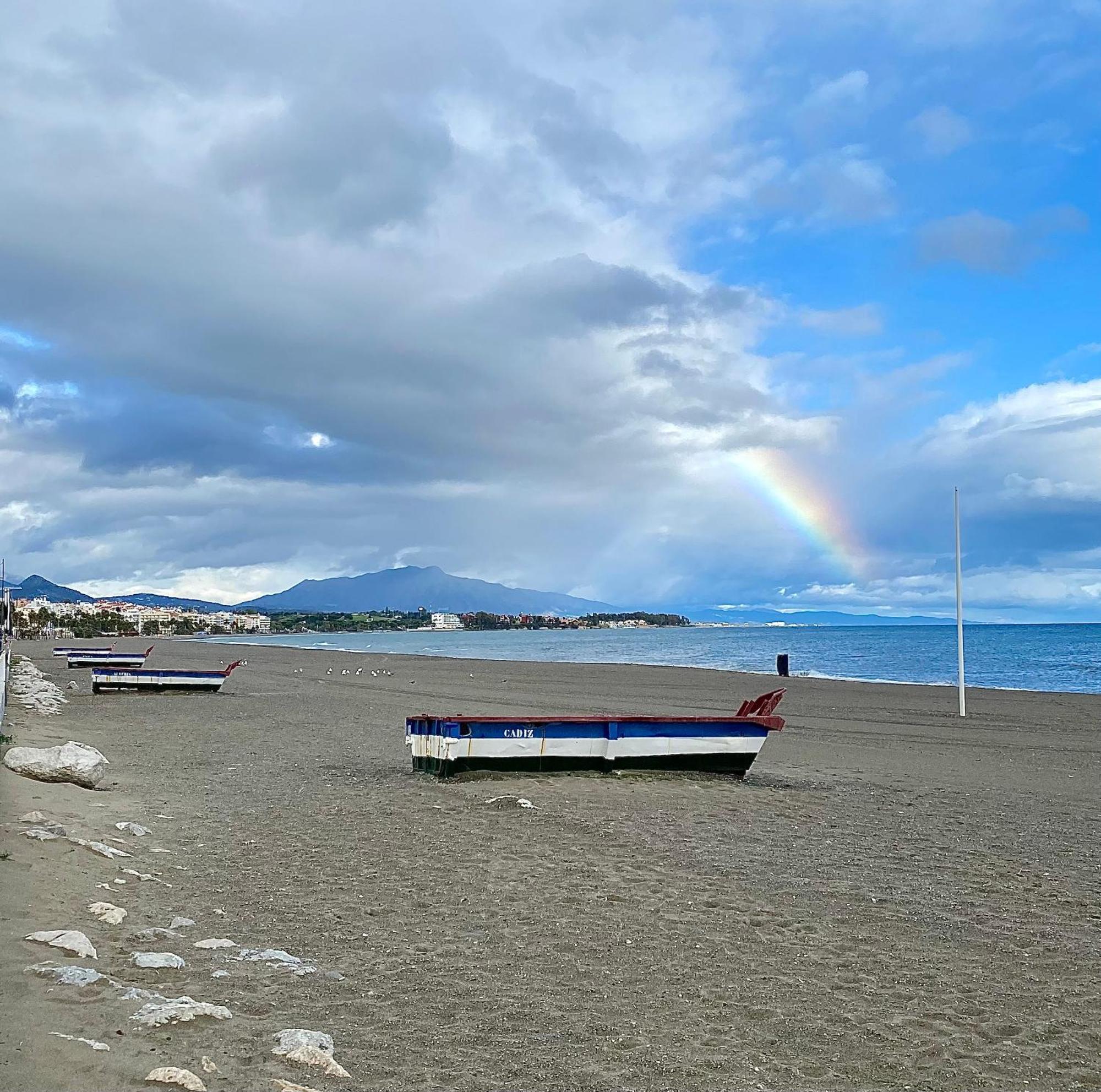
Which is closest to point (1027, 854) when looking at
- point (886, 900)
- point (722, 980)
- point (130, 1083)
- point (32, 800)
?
point (886, 900)

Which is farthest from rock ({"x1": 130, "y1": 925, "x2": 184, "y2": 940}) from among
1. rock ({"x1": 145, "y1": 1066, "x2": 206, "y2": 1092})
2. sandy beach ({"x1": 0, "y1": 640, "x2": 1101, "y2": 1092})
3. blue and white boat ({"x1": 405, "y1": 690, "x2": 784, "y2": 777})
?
blue and white boat ({"x1": 405, "y1": 690, "x2": 784, "y2": 777})

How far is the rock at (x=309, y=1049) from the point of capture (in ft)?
15.0

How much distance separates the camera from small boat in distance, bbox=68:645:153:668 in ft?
141

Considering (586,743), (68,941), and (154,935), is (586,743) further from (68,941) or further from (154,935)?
(68,941)

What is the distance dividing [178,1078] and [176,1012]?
77cm

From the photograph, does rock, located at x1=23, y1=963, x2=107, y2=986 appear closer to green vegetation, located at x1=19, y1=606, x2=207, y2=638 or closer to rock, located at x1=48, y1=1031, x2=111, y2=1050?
rock, located at x1=48, y1=1031, x2=111, y2=1050

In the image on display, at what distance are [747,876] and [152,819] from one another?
6.36 metres

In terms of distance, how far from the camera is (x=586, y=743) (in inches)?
561

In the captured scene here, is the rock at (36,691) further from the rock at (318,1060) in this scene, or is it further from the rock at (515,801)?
the rock at (318,1060)

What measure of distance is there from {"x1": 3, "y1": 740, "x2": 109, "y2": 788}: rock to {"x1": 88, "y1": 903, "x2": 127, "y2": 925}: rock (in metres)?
5.24

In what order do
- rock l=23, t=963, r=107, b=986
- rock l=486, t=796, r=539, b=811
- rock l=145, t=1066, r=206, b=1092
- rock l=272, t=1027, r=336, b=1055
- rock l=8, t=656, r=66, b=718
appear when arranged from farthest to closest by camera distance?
rock l=8, t=656, r=66, b=718 → rock l=486, t=796, r=539, b=811 → rock l=23, t=963, r=107, b=986 → rock l=272, t=1027, r=336, b=1055 → rock l=145, t=1066, r=206, b=1092

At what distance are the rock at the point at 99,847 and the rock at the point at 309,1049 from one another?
14.4 feet

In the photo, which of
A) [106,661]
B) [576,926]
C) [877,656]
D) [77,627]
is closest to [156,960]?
[576,926]

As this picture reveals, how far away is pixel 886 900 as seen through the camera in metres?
8.00
